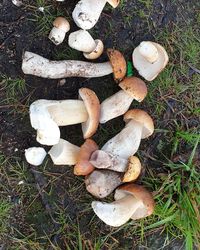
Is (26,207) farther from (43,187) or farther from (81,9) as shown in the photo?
(81,9)

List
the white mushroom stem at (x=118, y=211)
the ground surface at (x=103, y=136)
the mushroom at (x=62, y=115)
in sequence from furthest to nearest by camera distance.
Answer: the ground surface at (x=103, y=136) < the white mushroom stem at (x=118, y=211) < the mushroom at (x=62, y=115)

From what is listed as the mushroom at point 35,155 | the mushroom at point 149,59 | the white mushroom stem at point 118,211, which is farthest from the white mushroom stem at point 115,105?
the white mushroom stem at point 118,211

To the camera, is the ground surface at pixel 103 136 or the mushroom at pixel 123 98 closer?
the mushroom at pixel 123 98

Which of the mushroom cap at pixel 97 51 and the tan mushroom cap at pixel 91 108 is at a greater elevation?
the mushroom cap at pixel 97 51

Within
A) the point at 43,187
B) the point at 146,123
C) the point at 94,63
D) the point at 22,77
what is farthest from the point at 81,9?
the point at 43,187

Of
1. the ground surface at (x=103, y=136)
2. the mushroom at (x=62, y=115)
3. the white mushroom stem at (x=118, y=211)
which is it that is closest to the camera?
the mushroom at (x=62, y=115)

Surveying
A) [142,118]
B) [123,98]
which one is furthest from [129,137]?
[123,98]

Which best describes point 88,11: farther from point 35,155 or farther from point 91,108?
point 35,155

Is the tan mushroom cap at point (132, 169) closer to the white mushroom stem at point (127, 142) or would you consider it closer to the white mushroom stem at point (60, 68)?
the white mushroom stem at point (127, 142)
